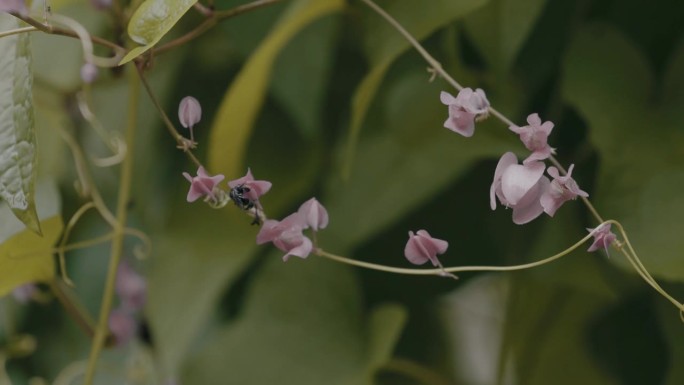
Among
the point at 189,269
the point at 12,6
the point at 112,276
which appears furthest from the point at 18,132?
the point at 189,269

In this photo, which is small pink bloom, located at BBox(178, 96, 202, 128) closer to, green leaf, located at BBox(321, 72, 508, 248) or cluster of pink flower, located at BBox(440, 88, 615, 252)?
cluster of pink flower, located at BBox(440, 88, 615, 252)

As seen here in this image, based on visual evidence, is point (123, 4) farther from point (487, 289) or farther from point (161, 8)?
point (487, 289)

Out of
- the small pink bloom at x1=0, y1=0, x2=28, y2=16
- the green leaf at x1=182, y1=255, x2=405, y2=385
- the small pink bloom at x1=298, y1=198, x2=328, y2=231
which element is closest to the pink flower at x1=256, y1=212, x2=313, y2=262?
the small pink bloom at x1=298, y1=198, x2=328, y2=231

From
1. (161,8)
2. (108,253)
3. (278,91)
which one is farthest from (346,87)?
(161,8)

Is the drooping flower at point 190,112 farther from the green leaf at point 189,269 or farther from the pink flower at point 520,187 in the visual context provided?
the green leaf at point 189,269

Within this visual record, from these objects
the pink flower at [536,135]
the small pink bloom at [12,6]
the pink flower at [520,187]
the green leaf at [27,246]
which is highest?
the small pink bloom at [12,6]

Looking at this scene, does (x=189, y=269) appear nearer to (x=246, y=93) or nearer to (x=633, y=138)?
(x=246, y=93)

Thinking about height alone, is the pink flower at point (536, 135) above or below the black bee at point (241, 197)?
above

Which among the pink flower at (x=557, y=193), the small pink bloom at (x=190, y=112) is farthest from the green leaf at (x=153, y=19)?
the pink flower at (x=557, y=193)
